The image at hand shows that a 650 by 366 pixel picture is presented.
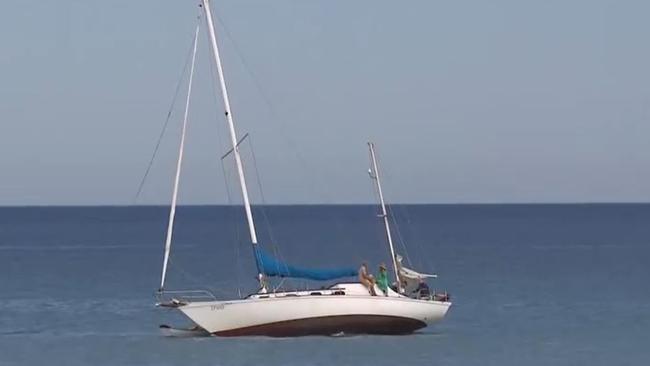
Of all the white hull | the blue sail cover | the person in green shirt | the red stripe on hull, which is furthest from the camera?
the blue sail cover

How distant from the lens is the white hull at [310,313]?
5625 cm

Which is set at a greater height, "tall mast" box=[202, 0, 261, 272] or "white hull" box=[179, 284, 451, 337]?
"tall mast" box=[202, 0, 261, 272]

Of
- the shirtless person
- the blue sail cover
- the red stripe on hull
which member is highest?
the blue sail cover

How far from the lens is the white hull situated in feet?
185

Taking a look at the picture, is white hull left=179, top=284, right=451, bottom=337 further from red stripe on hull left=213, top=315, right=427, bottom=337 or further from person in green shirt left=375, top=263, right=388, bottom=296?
person in green shirt left=375, top=263, right=388, bottom=296

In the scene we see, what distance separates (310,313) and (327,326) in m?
0.94

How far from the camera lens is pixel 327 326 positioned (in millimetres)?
57000

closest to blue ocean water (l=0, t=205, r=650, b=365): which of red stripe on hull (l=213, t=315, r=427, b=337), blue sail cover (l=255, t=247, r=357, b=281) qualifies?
red stripe on hull (l=213, t=315, r=427, b=337)

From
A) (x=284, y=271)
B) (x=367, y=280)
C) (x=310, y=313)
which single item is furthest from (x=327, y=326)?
(x=284, y=271)

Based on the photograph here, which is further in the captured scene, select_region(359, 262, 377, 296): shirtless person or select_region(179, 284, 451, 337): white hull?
select_region(359, 262, 377, 296): shirtless person

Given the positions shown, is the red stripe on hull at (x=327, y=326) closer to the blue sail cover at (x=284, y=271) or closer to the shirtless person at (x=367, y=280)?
the shirtless person at (x=367, y=280)

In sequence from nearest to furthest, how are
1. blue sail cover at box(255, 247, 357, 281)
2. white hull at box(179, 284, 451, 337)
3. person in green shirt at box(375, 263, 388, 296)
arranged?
white hull at box(179, 284, 451, 337)
person in green shirt at box(375, 263, 388, 296)
blue sail cover at box(255, 247, 357, 281)

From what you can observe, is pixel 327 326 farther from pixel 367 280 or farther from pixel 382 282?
pixel 382 282

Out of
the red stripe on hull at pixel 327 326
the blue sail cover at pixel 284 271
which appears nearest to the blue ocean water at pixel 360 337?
the red stripe on hull at pixel 327 326
